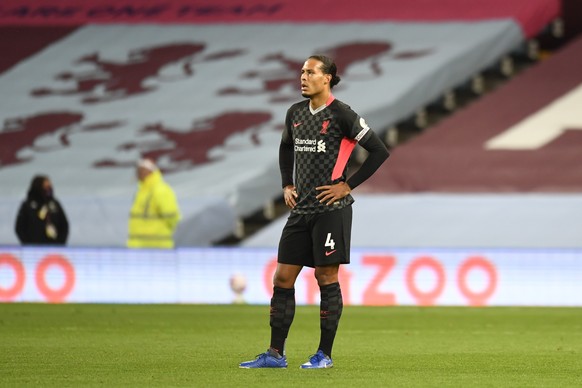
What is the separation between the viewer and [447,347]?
1032cm

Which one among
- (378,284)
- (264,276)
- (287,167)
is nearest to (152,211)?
(264,276)

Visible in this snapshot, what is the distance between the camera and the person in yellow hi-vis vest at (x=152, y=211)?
1595 cm

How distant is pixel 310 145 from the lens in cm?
841

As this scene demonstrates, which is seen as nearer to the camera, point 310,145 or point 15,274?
point 310,145

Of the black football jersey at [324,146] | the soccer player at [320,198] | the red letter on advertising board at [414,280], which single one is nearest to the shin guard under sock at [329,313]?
the soccer player at [320,198]

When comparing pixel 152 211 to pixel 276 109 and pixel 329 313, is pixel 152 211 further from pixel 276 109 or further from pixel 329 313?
pixel 329 313

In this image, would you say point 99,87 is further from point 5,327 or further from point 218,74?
point 5,327

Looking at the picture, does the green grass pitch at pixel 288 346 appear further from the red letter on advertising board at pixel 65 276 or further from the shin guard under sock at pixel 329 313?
the red letter on advertising board at pixel 65 276

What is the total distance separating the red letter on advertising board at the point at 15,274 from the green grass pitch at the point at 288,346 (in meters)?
1.23

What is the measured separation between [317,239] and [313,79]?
958 mm

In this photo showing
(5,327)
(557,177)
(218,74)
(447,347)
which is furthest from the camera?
(218,74)

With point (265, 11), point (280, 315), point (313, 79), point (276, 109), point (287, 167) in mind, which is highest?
point (265, 11)

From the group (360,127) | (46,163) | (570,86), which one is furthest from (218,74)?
(360,127)

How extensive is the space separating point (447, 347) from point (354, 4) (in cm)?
1575
